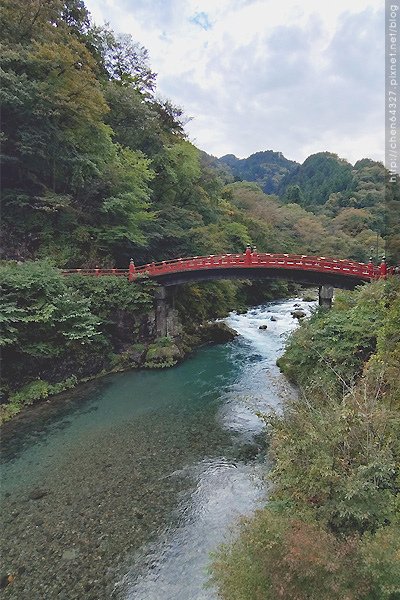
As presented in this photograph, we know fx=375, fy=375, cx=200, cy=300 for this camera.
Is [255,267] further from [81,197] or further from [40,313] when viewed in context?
[81,197]

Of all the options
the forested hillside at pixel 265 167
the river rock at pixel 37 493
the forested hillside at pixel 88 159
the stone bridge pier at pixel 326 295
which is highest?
the forested hillside at pixel 265 167

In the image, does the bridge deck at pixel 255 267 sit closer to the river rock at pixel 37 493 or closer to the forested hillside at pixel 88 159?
the forested hillside at pixel 88 159

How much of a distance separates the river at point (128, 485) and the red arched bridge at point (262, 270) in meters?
5.98

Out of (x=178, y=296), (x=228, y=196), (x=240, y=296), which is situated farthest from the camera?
(x=228, y=196)

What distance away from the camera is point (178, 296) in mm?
25906

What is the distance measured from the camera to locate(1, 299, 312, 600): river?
7504mm

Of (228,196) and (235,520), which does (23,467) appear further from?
(228,196)

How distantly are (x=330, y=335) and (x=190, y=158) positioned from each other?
22900 millimetres

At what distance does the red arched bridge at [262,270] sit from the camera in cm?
1903

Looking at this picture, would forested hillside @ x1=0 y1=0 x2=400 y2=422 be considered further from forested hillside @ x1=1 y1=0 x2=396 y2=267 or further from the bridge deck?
the bridge deck

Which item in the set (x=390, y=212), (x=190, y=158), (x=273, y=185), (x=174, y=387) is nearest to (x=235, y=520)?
(x=174, y=387)

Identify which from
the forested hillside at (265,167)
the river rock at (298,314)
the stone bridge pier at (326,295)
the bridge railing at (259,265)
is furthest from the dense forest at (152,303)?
the forested hillside at (265,167)

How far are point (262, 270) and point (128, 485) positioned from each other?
13.9 meters

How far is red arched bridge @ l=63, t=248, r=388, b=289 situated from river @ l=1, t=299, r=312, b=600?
236 inches
